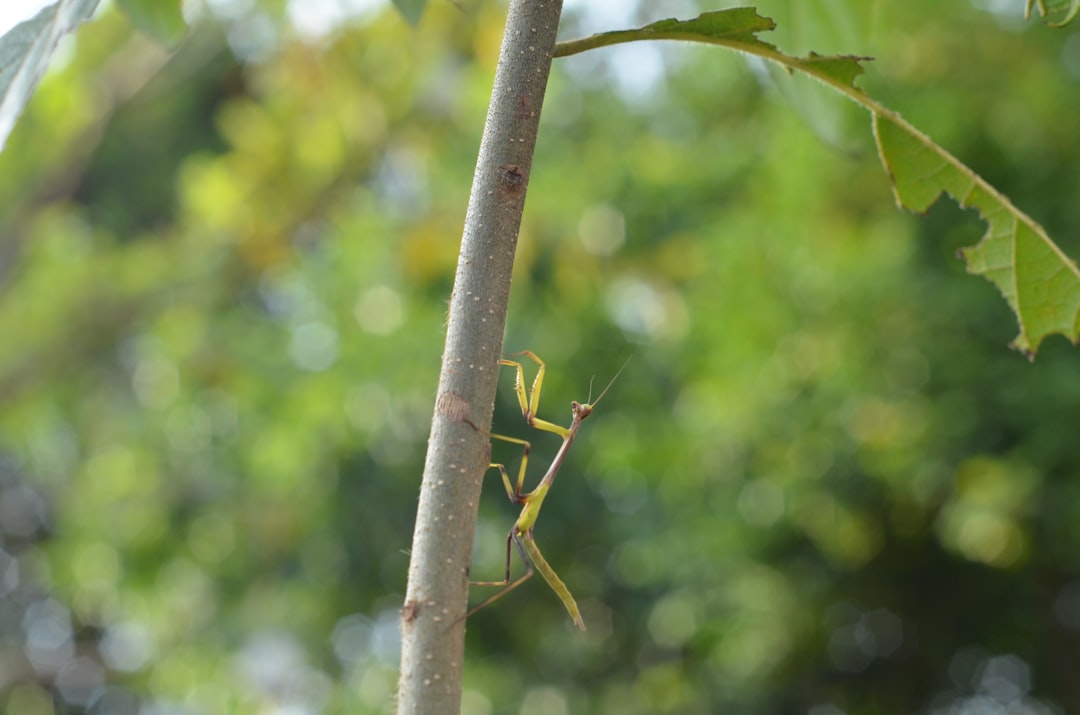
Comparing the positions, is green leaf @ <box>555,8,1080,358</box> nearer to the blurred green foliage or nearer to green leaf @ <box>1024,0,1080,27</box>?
green leaf @ <box>1024,0,1080,27</box>

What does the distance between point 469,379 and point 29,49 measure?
33 cm

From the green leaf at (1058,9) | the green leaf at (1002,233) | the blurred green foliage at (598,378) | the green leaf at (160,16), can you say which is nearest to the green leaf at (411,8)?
the green leaf at (160,16)

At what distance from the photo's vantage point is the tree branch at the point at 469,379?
16.6 inches

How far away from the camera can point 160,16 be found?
0.90 metres

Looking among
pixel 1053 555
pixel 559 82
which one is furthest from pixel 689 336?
pixel 1053 555

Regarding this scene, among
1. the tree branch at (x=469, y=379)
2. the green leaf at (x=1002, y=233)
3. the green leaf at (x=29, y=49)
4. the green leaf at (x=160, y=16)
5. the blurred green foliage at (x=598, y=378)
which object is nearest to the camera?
the tree branch at (x=469, y=379)

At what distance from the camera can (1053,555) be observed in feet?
12.4

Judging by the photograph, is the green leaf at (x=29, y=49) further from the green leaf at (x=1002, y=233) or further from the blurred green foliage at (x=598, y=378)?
the blurred green foliage at (x=598, y=378)

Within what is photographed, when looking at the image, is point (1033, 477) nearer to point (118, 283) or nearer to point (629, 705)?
point (629, 705)

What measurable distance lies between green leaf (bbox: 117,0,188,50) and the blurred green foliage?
2.51 metres

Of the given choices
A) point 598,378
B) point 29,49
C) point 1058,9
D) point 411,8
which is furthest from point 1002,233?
point 598,378

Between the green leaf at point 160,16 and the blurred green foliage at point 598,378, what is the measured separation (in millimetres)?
2510

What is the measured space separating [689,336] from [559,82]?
124cm

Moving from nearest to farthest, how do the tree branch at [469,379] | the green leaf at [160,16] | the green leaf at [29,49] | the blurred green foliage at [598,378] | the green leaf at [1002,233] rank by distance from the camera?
the tree branch at [469,379] → the green leaf at [29,49] → the green leaf at [1002,233] → the green leaf at [160,16] → the blurred green foliage at [598,378]
